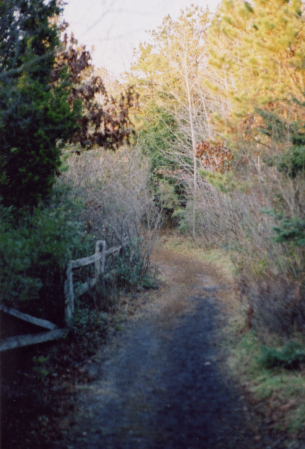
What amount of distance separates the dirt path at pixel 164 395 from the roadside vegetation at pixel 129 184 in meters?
0.45

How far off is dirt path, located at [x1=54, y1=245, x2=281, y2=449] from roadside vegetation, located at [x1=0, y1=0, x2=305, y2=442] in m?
0.45

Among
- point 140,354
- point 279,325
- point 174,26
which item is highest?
point 174,26

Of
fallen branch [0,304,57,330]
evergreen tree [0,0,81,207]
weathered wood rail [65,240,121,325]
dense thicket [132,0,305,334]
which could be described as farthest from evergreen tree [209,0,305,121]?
fallen branch [0,304,57,330]

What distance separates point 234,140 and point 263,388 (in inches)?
233

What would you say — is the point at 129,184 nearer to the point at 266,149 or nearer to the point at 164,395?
the point at 266,149

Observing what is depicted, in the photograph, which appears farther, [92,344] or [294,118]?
[294,118]

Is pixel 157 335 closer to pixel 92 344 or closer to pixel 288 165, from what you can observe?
pixel 92 344

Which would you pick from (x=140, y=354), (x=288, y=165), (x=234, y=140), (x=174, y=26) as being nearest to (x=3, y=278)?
(x=140, y=354)

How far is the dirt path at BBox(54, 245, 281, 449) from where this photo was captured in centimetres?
473

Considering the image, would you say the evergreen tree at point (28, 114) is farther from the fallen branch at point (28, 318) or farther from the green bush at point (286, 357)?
the green bush at point (286, 357)

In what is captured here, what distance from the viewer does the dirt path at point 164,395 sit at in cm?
473

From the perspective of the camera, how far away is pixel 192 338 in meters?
8.10

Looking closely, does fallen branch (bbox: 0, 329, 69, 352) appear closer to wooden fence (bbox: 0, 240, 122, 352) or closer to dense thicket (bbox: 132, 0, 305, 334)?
wooden fence (bbox: 0, 240, 122, 352)

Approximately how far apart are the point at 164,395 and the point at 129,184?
8.95 m
